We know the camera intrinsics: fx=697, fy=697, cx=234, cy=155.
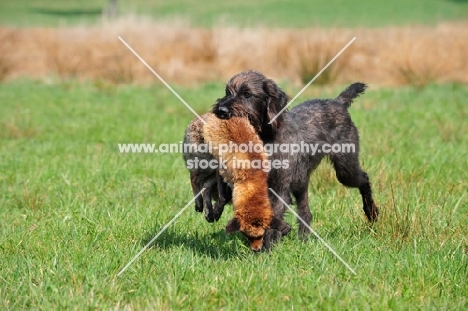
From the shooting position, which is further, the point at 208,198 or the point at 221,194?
the point at 208,198

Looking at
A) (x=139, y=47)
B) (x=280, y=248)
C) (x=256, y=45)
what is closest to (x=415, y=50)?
(x=256, y=45)

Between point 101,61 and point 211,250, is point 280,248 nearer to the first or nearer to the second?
point 211,250

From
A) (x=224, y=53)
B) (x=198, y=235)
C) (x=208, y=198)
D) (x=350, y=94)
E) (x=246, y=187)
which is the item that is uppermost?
(x=350, y=94)

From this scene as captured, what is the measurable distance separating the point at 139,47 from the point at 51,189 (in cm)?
1414

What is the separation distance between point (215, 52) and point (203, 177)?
50.4 ft

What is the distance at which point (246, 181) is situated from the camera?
191 inches

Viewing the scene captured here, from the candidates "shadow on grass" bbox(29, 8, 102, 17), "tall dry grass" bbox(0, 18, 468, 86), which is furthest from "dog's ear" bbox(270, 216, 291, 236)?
"shadow on grass" bbox(29, 8, 102, 17)

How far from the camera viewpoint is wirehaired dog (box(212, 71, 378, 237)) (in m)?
5.83

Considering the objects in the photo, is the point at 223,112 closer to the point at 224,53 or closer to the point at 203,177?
the point at 203,177

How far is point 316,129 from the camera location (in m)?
6.68

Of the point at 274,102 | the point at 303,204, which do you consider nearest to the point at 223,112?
the point at 274,102

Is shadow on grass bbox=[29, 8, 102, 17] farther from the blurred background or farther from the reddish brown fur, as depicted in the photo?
the reddish brown fur

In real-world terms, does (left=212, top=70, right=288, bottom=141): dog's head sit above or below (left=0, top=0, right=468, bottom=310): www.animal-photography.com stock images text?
above

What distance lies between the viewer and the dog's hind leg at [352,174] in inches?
277
